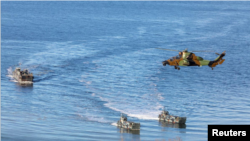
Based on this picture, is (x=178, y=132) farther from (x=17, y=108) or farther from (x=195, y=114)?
(x=17, y=108)

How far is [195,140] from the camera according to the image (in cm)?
13375

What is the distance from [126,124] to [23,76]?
5304 cm

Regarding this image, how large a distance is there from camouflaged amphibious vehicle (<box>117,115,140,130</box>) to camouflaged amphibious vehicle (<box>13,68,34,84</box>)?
49649 mm

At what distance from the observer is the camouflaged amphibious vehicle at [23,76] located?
18125 centimetres

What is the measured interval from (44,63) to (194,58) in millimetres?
112501

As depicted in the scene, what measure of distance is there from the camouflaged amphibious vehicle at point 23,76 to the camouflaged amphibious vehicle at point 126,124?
163 ft

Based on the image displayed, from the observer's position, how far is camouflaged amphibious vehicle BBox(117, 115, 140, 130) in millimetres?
137750

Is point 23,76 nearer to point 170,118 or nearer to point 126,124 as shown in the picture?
point 126,124

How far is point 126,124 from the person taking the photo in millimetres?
139250

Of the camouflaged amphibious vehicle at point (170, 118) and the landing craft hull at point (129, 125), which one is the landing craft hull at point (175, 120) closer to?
the camouflaged amphibious vehicle at point (170, 118)

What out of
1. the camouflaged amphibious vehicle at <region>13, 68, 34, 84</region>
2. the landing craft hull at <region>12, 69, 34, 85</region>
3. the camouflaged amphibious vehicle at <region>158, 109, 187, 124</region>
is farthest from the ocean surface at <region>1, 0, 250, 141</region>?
the camouflaged amphibious vehicle at <region>13, 68, 34, 84</region>

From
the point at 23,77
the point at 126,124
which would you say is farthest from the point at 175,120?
the point at 23,77

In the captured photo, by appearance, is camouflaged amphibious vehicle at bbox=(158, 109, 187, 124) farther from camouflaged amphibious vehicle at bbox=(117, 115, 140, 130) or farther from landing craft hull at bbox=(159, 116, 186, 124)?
camouflaged amphibious vehicle at bbox=(117, 115, 140, 130)

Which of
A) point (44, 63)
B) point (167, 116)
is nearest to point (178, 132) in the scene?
point (167, 116)
